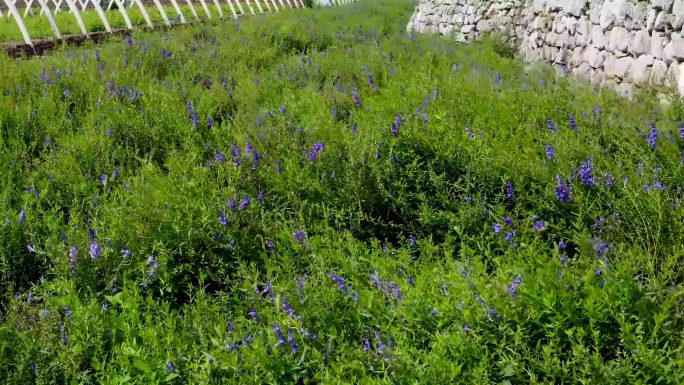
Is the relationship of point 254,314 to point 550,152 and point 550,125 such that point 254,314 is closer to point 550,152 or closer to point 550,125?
point 550,152

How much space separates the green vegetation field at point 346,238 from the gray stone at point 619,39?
1272 mm

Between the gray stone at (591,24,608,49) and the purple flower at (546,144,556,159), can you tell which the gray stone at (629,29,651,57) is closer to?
the gray stone at (591,24,608,49)

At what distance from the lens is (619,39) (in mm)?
6473

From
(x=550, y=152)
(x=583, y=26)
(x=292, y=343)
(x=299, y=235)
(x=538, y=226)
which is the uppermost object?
(x=299, y=235)

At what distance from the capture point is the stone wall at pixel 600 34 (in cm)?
557

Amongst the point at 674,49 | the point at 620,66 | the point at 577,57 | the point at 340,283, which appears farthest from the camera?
the point at 577,57

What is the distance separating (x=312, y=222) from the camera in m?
3.53

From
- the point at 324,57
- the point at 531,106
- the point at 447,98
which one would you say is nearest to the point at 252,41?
the point at 324,57

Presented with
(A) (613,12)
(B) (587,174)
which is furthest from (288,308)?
(A) (613,12)

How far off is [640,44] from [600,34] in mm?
912

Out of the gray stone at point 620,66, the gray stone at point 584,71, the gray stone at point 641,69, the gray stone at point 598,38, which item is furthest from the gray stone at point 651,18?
the gray stone at point 584,71

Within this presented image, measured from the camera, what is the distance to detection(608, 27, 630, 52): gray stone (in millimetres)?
6332

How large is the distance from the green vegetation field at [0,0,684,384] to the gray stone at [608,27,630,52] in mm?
1272

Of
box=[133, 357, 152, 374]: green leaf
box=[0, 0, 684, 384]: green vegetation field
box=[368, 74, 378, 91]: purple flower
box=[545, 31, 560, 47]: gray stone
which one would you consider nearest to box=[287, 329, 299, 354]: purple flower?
box=[0, 0, 684, 384]: green vegetation field
